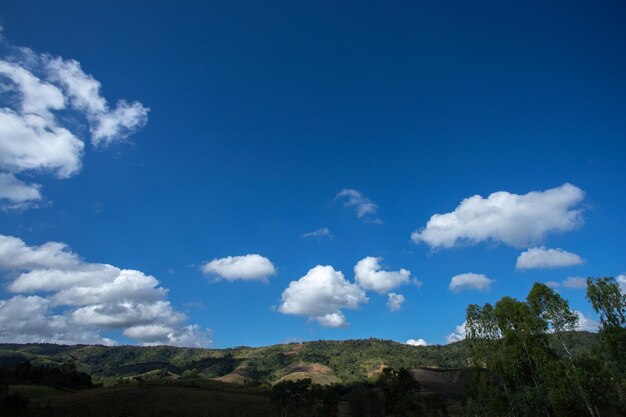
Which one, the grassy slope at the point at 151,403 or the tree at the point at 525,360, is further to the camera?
the grassy slope at the point at 151,403

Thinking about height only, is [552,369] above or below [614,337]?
below

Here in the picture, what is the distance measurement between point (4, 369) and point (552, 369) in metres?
189

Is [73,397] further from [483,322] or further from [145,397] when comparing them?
[483,322]

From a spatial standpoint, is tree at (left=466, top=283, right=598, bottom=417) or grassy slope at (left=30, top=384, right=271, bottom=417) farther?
grassy slope at (left=30, top=384, right=271, bottom=417)

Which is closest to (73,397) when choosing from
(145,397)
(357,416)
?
(145,397)

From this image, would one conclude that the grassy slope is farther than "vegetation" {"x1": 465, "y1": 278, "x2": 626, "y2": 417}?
Yes

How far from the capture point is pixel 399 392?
10931cm

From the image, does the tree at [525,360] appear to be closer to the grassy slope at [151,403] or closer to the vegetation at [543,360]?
the vegetation at [543,360]

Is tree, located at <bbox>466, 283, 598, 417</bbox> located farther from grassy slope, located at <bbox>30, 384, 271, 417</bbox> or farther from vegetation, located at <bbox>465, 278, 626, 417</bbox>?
grassy slope, located at <bbox>30, 384, 271, 417</bbox>

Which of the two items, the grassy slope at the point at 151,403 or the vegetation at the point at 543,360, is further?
the grassy slope at the point at 151,403

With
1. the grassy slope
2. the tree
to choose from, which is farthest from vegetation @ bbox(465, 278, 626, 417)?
the grassy slope

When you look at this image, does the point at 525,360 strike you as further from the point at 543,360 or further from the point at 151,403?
the point at 151,403

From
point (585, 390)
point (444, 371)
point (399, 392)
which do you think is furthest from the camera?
point (444, 371)

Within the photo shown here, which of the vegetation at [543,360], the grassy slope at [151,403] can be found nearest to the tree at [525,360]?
the vegetation at [543,360]
